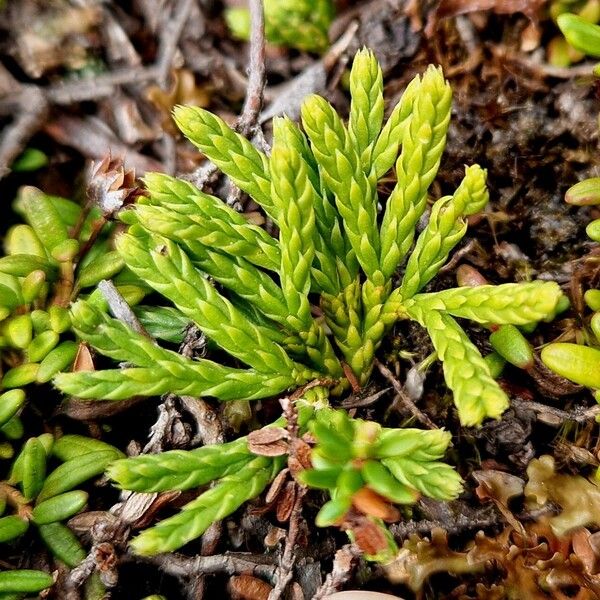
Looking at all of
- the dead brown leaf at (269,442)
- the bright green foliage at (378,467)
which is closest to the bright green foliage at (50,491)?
the dead brown leaf at (269,442)

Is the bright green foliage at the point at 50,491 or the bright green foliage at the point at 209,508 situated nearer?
the bright green foliage at the point at 209,508

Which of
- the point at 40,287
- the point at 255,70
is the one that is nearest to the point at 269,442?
the point at 40,287

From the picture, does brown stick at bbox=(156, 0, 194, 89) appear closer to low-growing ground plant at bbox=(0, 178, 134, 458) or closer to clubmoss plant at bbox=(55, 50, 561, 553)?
low-growing ground plant at bbox=(0, 178, 134, 458)

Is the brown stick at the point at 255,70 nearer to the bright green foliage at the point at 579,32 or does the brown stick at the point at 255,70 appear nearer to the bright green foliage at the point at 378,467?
the bright green foliage at the point at 579,32

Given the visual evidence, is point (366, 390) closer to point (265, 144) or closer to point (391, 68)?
point (265, 144)

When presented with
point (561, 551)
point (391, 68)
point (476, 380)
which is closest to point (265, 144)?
point (391, 68)

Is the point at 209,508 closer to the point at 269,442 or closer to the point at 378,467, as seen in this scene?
the point at 269,442
